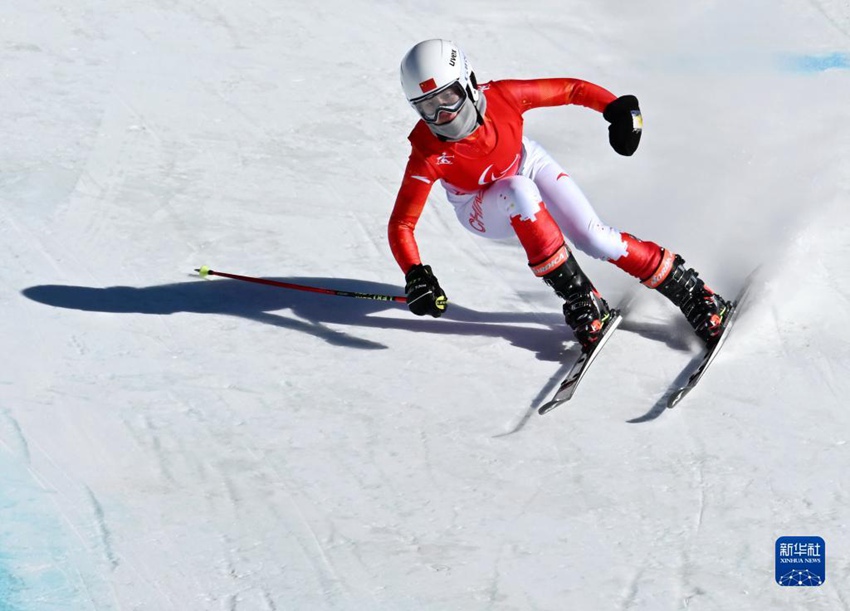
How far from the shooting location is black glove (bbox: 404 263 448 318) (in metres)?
5.12

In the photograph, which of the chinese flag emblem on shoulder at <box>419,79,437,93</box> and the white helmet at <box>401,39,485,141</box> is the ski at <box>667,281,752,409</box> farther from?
the chinese flag emblem on shoulder at <box>419,79,437,93</box>

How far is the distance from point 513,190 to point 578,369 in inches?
33.2

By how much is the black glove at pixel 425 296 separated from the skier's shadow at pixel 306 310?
513 millimetres

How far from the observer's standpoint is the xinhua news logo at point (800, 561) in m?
3.90

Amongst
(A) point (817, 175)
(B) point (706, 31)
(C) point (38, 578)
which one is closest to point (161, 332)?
(C) point (38, 578)

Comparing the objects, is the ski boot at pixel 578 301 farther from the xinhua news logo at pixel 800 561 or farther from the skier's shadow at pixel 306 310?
the xinhua news logo at pixel 800 561

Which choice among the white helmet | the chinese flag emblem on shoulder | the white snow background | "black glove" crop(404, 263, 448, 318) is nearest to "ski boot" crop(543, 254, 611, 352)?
the white snow background

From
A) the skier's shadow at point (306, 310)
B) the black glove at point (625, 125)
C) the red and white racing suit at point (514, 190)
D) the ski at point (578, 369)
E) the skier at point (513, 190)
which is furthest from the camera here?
the skier's shadow at point (306, 310)

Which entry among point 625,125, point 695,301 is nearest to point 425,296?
point 625,125

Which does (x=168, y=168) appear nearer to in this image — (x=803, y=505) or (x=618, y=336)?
(x=618, y=336)

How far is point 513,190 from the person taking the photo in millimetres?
A: 5273

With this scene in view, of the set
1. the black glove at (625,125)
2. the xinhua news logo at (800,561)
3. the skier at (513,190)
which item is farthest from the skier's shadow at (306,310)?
the xinhua news logo at (800,561)

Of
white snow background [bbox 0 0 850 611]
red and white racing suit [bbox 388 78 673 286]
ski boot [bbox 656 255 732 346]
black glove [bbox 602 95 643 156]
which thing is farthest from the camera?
ski boot [bbox 656 255 732 346]

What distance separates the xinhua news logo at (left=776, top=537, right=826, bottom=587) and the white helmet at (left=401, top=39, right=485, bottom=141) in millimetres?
2199
